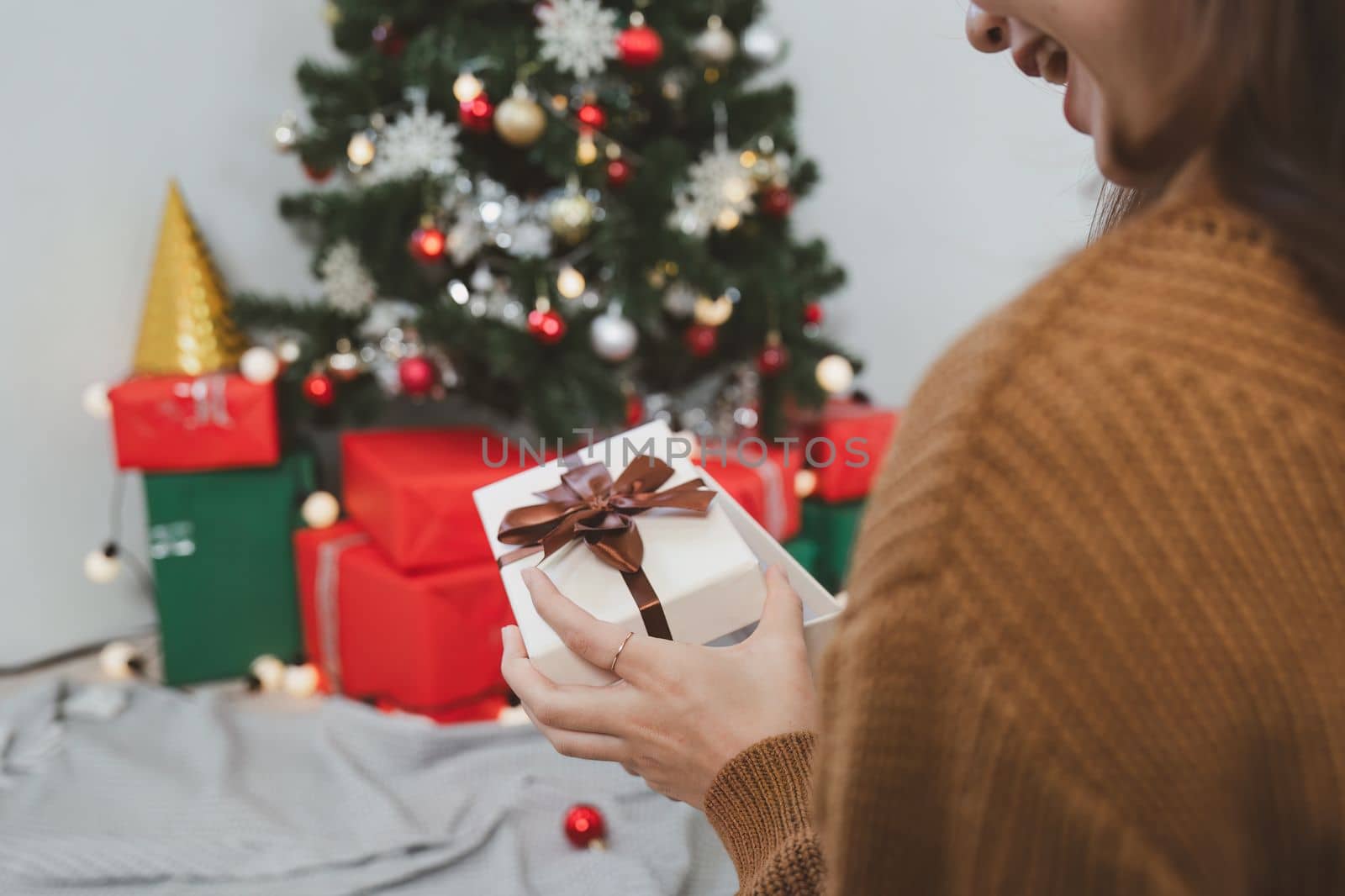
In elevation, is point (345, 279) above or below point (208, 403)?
above

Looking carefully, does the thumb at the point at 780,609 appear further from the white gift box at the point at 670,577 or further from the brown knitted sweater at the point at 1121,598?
the brown knitted sweater at the point at 1121,598

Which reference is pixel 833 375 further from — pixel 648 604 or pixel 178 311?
pixel 178 311

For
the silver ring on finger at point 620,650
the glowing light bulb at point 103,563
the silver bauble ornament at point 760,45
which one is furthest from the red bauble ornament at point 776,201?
the glowing light bulb at point 103,563

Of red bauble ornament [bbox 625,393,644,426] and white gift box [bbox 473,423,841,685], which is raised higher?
white gift box [bbox 473,423,841,685]

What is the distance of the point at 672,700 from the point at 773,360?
103 centimetres

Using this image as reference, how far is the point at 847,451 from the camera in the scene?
1760 millimetres

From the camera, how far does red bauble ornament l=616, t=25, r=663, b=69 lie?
1.46 metres

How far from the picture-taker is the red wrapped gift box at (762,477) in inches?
61.9

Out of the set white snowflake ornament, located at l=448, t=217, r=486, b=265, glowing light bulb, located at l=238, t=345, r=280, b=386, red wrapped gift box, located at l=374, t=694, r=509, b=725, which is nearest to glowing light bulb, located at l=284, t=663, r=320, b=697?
red wrapped gift box, located at l=374, t=694, r=509, b=725

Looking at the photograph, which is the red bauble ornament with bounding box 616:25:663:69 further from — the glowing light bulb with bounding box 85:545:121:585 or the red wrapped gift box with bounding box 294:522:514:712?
the glowing light bulb with bounding box 85:545:121:585

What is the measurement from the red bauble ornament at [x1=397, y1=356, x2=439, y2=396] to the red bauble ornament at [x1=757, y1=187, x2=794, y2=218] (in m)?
0.66

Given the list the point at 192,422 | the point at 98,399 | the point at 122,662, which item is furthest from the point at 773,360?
the point at 122,662

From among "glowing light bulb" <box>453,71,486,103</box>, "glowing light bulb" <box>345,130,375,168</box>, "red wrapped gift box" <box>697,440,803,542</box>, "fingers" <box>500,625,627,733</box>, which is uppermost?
"glowing light bulb" <box>453,71,486,103</box>

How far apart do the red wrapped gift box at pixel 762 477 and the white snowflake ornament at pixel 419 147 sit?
63 centimetres
